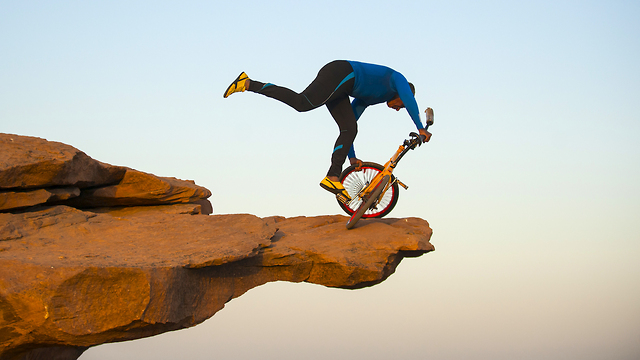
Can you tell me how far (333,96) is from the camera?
6.70 metres

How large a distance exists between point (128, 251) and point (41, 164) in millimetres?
1729

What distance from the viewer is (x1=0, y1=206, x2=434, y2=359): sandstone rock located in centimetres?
450

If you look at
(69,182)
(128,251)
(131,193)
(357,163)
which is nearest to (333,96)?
(357,163)

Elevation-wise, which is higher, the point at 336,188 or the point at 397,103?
the point at 397,103

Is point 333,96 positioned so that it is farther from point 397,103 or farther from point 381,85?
point 397,103

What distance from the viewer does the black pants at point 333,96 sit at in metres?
6.45

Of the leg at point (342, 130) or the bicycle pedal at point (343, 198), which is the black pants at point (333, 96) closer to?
the leg at point (342, 130)

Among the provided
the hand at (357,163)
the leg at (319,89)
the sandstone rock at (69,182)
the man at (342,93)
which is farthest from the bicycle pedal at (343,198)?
the sandstone rock at (69,182)

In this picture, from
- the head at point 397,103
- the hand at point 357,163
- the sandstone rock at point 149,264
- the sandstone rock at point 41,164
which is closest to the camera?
the sandstone rock at point 149,264

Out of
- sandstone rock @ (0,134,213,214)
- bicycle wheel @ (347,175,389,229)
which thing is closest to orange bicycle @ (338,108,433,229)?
bicycle wheel @ (347,175,389,229)

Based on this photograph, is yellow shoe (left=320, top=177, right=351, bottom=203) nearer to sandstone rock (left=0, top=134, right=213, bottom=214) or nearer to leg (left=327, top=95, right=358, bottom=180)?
leg (left=327, top=95, right=358, bottom=180)

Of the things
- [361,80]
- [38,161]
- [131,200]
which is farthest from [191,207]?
[361,80]

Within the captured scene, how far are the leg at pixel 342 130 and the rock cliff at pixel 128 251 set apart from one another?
0.86 meters

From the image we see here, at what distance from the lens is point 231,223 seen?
6.45 metres
